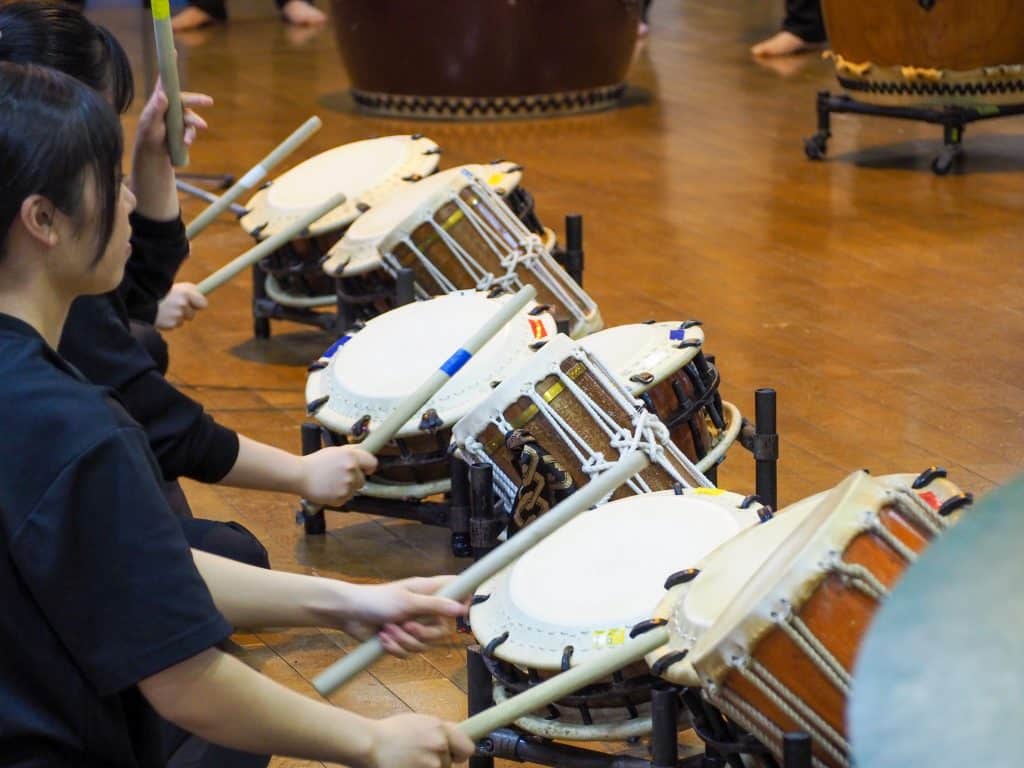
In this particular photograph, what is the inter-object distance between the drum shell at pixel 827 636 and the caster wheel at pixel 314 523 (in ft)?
4.67

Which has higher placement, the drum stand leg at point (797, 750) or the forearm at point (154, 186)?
the drum stand leg at point (797, 750)

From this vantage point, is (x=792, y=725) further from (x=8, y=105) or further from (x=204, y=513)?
(x=204, y=513)

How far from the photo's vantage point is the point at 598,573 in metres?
1.92

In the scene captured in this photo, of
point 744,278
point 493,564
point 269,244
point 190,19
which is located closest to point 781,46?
point 190,19

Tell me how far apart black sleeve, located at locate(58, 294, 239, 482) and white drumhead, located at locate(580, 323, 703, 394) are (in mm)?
517

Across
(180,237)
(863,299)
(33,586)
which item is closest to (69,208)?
(33,586)

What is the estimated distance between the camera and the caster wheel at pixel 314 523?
2879 mm

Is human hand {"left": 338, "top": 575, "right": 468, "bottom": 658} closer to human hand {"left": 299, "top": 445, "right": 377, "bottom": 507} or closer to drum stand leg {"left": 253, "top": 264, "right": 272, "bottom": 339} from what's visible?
human hand {"left": 299, "top": 445, "right": 377, "bottom": 507}

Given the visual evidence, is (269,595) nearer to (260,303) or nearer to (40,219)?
(40,219)

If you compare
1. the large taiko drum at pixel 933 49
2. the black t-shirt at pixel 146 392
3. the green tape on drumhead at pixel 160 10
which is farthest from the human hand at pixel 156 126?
the large taiko drum at pixel 933 49

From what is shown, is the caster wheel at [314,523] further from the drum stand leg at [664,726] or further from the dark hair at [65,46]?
the drum stand leg at [664,726]

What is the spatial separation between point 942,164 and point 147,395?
3415mm

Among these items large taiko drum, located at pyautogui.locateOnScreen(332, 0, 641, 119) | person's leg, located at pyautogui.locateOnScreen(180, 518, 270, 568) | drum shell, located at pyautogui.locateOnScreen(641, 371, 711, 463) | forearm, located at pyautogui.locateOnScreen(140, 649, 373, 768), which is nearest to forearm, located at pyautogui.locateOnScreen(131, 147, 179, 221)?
person's leg, located at pyautogui.locateOnScreen(180, 518, 270, 568)

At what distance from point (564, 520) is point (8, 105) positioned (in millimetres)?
669
